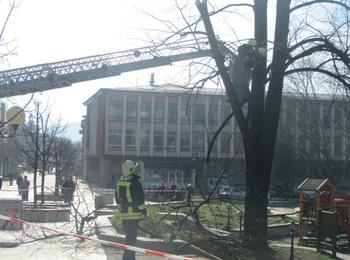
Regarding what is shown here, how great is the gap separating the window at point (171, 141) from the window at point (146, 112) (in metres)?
3.62

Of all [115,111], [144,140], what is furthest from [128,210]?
[144,140]

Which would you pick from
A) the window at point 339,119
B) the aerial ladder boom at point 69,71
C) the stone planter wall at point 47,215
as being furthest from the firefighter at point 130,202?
the window at point 339,119

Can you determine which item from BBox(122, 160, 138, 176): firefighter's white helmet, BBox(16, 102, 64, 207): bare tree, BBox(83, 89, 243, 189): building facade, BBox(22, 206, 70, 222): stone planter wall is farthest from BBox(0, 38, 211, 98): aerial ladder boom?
BBox(83, 89, 243, 189): building facade

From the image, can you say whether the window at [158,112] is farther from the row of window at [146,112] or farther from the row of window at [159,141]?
the row of window at [159,141]

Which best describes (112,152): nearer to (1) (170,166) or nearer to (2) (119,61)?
(1) (170,166)

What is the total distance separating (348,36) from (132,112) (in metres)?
64.7

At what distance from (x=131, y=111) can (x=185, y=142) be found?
8.55 meters

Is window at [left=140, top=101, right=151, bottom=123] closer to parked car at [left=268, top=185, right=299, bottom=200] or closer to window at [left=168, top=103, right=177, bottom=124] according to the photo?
window at [left=168, top=103, right=177, bottom=124]

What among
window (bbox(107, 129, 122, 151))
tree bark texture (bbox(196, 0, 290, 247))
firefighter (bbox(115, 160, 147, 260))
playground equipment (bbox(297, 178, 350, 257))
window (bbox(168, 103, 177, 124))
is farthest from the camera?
window (bbox(168, 103, 177, 124))

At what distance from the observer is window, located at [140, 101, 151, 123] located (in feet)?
253

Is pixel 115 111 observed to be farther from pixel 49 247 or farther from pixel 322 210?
pixel 49 247

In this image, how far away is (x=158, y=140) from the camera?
77375mm

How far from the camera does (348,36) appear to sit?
1282 cm

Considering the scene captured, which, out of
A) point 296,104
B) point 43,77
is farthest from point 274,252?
point 296,104
